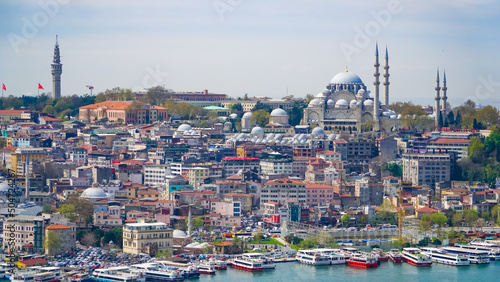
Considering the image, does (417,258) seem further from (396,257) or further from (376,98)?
(376,98)

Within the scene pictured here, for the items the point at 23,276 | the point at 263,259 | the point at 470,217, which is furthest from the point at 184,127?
the point at 23,276

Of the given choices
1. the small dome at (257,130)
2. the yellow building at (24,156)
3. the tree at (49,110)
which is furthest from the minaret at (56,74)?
the yellow building at (24,156)

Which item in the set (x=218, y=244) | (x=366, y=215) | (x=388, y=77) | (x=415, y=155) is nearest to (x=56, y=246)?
(x=218, y=244)

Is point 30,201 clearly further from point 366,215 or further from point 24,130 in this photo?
point 24,130

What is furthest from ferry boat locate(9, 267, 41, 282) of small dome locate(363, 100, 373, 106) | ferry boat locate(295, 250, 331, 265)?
small dome locate(363, 100, 373, 106)

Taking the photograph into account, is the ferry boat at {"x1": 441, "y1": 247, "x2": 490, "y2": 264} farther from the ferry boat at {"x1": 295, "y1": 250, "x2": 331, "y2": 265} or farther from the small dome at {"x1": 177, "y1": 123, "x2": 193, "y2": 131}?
the small dome at {"x1": 177, "y1": 123, "x2": 193, "y2": 131}
